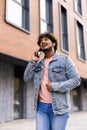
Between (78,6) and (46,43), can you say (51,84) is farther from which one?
(78,6)

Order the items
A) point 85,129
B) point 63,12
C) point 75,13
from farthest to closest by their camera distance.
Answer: point 75,13
point 63,12
point 85,129

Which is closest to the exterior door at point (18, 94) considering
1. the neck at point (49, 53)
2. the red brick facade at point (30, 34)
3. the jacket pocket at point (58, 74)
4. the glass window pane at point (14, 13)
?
the red brick facade at point (30, 34)

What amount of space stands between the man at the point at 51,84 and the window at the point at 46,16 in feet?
41.1

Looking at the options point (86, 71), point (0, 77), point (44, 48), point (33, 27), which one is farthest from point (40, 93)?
point (86, 71)

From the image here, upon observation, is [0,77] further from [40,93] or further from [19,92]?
[40,93]

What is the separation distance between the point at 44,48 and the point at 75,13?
1926 centimetres

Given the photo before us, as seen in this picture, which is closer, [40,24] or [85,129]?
[85,129]

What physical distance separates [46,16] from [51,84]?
14234mm

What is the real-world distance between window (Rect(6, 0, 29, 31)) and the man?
929cm

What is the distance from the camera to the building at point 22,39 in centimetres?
1237

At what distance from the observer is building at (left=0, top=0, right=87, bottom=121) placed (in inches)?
487

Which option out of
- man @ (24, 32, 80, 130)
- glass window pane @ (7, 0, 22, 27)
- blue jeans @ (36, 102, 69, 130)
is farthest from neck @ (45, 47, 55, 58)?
glass window pane @ (7, 0, 22, 27)

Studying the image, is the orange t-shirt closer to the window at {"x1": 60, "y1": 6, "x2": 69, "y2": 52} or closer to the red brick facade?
A: the red brick facade

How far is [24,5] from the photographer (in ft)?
47.2
